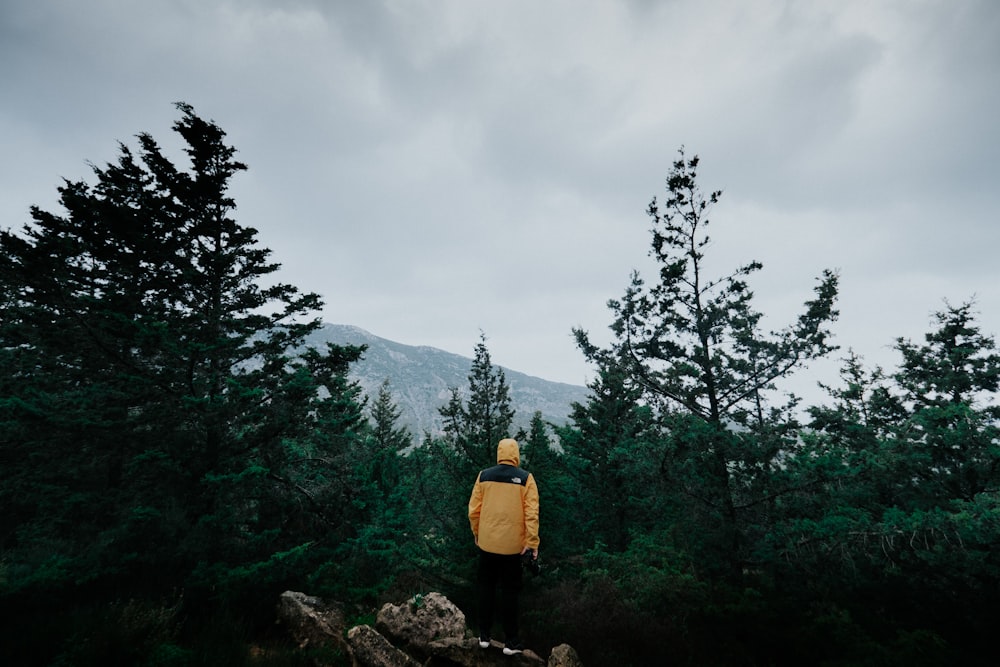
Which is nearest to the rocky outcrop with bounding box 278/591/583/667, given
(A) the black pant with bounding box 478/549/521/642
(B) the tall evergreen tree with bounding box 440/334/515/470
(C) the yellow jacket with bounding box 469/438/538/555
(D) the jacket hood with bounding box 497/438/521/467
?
(A) the black pant with bounding box 478/549/521/642

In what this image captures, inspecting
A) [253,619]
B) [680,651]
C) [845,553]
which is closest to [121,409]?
[253,619]

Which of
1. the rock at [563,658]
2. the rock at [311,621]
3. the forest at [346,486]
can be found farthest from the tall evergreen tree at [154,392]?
the rock at [563,658]

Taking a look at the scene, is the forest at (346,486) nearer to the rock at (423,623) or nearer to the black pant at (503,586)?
the rock at (423,623)

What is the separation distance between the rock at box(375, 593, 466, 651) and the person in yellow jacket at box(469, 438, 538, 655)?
160cm

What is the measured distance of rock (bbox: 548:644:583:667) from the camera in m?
4.44

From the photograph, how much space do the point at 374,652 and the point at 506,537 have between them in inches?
97.3

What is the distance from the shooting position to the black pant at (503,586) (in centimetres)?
436

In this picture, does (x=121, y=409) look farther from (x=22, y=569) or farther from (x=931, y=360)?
(x=931, y=360)

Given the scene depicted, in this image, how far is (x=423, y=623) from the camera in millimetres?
5770

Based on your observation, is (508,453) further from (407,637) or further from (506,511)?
(407,637)

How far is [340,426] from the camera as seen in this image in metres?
9.52

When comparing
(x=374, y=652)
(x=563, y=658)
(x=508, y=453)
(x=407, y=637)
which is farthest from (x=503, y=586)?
(x=407, y=637)

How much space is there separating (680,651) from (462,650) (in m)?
3.63

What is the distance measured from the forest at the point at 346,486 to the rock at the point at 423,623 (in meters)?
0.84
